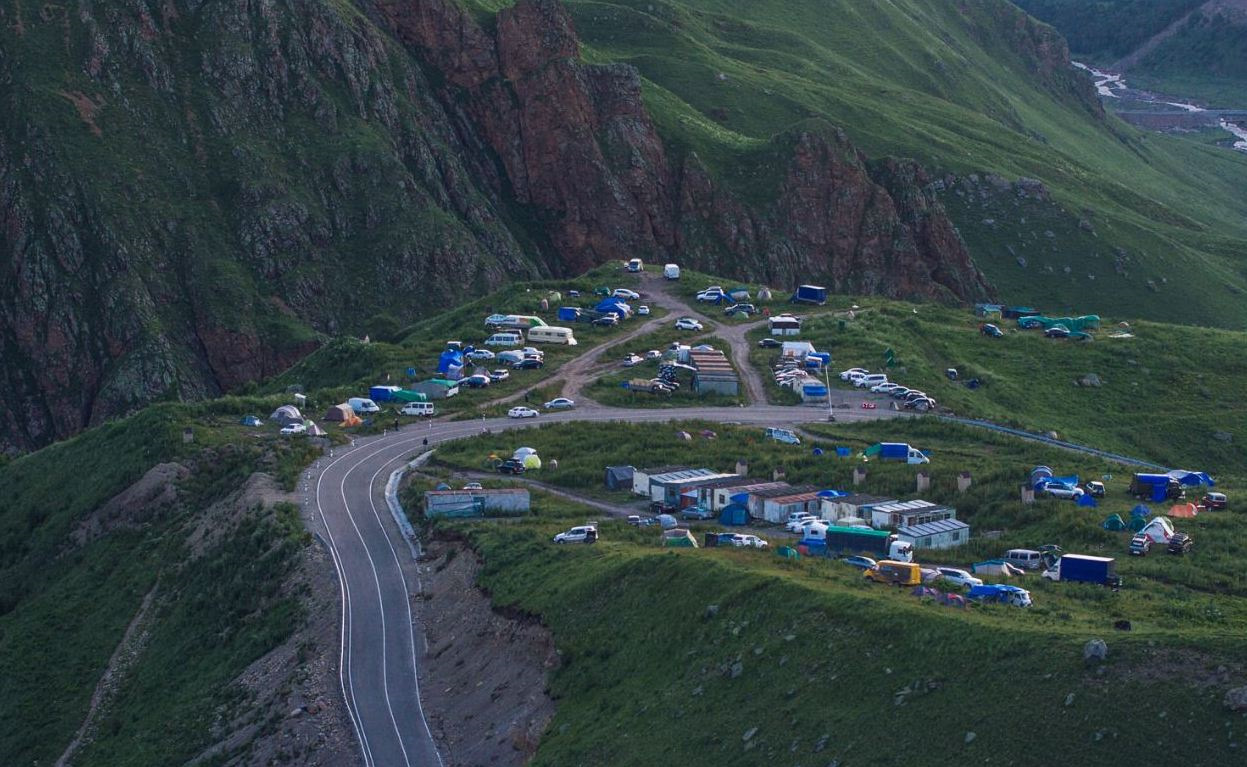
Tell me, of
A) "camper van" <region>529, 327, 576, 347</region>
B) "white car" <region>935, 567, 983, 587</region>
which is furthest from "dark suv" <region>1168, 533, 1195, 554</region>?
"camper van" <region>529, 327, 576, 347</region>

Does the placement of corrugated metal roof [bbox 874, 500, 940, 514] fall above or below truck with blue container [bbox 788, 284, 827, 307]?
above

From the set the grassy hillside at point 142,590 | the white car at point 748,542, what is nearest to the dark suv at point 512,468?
the grassy hillside at point 142,590

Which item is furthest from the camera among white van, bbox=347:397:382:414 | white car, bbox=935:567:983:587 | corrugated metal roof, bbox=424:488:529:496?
white van, bbox=347:397:382:414

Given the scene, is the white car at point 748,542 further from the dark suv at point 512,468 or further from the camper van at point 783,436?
the camper van at point 783,436

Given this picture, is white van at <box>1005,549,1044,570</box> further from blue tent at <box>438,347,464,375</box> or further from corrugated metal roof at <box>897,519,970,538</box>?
blue tent at <box>438,347,464,375</box>

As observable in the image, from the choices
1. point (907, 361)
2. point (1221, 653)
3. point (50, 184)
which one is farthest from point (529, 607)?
point (50, 184)

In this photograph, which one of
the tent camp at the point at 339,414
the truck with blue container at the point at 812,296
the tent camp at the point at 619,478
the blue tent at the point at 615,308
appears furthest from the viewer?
the truck with blue container at the point at 812,296

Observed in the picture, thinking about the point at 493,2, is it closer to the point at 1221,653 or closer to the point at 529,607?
the point at 529,607
